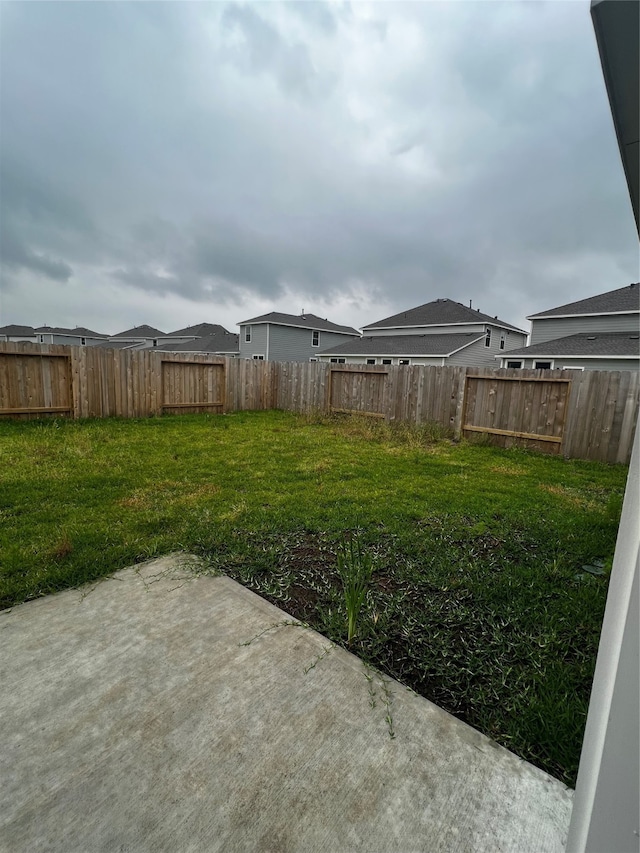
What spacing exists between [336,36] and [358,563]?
34.4 feet

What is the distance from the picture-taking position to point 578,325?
18891mm

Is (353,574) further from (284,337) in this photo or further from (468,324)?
(284,337)

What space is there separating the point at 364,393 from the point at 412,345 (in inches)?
552

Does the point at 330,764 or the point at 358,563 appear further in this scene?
the point at 358,563

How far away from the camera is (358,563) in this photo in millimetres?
2725

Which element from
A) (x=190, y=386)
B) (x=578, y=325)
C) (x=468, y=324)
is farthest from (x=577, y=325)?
(x=190, y=386)

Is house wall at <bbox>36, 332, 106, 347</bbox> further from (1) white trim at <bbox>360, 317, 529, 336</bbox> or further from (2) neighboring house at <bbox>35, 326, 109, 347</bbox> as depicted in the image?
(1) white trim at <bbox>360, 317, 529, 336</bbox>

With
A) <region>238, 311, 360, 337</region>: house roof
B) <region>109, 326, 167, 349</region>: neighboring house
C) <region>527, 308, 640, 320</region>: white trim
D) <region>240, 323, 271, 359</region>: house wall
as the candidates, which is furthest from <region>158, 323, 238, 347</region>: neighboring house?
<region>527, 308, 640, 320</region>: white trim

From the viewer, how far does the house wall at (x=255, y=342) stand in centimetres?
2945

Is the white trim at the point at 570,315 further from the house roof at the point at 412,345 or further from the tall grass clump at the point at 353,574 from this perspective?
the tall grass clump at the point at 353,574

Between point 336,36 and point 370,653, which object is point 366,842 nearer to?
point 370,653

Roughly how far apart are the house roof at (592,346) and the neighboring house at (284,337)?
1511 centimetres

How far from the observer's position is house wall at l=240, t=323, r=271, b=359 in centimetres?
2945

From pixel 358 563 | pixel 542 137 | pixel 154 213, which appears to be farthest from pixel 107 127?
pixel 358 563
